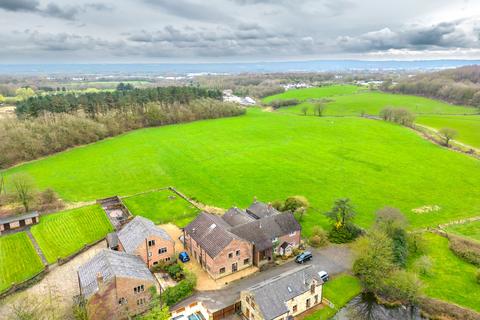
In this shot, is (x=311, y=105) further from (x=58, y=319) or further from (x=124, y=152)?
(x=58, y=319)

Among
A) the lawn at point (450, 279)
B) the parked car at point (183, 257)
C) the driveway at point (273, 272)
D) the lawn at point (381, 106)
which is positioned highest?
the lawn at point (381, 106)

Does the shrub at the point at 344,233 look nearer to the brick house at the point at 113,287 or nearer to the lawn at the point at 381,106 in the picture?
the brick house at the point at 113,287

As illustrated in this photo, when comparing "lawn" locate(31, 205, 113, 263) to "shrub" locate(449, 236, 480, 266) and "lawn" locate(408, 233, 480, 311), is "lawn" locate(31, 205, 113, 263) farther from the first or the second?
"shrub" locate(449, 236, 480, 266)

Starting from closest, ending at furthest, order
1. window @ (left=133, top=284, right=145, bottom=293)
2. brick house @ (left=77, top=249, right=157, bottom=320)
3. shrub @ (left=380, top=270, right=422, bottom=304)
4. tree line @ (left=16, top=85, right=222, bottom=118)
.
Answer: brick house @ (left=77, top=249, right=157, bottom=320) < window @ (left=133, top=284, right=145, bottom=293) < shrub @ (left=380, top=270, right=422, bottom=304) < tree line @ (left=16, top=85, right=222, bottom=118)

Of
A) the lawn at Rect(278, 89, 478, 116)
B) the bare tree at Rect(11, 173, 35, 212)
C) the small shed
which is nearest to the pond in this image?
the small shed

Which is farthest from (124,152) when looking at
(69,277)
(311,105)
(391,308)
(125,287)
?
(311,105)

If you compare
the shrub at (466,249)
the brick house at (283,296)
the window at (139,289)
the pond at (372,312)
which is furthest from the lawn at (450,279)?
the window at (139,289)

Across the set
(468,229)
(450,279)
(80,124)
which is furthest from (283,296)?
(80,124)
